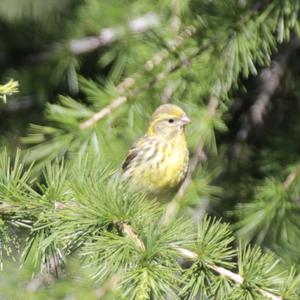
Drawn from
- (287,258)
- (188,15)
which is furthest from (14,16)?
(287,258)

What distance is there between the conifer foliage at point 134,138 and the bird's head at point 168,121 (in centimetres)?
14

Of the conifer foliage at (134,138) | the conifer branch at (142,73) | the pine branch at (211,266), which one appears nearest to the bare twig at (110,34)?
the conifer foliage at (134,138)

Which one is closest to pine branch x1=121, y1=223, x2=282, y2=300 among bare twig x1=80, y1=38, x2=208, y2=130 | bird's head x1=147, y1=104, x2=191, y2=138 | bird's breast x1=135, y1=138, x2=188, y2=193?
bare twig x1=80, y1=38, x2=208, y2=130

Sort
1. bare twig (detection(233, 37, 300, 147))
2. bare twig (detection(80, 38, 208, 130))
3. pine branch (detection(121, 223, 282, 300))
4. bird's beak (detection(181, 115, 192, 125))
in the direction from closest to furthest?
pine branch (detection(121, 223, 282, 300)), bare twig (detection(80, 38, 208, 130)), bird's beak (detection(181, 115, 192, 125)), bare twig (detection(233, 37, 300, 147))

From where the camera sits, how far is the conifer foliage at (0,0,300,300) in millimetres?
1943

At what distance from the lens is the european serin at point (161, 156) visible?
3171 millimetres

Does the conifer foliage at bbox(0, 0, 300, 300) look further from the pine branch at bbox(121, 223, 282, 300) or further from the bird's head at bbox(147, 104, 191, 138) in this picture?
the bird's head at bbox(147, 104, 191, 138)

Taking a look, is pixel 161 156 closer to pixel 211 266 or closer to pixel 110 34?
pixel 110 34

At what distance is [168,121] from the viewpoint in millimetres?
3250

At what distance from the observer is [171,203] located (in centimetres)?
293

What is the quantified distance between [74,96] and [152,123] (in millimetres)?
662

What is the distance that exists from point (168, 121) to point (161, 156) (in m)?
0.16

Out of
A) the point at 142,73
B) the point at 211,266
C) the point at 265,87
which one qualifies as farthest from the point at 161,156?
the point at 211,266

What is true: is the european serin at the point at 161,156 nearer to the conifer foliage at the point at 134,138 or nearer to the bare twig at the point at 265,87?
the conifer foliage at the point at 134,138
